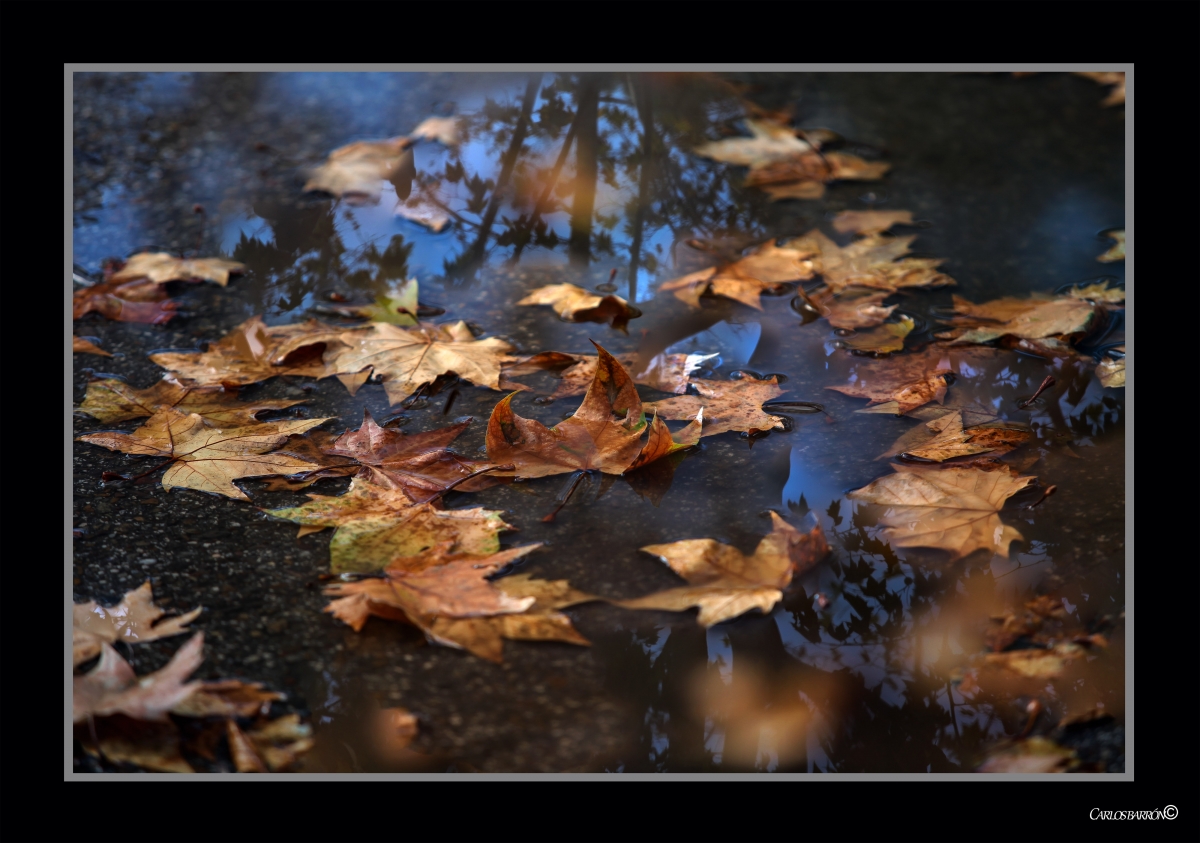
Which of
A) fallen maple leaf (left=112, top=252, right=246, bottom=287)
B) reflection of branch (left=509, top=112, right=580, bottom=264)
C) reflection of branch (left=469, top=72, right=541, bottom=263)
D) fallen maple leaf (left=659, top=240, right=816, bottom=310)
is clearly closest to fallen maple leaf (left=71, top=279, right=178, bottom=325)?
fallen maple leaf (left=112, top=252, right=246, bottom=287)

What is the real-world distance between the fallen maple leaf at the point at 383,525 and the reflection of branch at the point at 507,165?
1.16m

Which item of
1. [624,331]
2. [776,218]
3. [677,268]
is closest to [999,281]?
[776,218]

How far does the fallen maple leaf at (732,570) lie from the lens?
1.45 meters

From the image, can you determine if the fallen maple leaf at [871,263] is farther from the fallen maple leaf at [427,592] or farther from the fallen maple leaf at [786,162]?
the fallen maple leaf at [427,592]

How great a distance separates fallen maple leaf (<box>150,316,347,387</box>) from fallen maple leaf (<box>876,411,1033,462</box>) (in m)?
1.37

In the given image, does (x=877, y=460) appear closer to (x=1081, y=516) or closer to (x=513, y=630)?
(x=1081, y=516)

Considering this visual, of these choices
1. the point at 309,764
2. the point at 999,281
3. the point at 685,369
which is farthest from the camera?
the point at 999,281

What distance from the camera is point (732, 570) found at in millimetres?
1502

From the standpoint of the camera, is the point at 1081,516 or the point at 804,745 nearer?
the point at 804,745

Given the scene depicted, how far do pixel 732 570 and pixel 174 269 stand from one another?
6.45 ft

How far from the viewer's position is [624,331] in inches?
89.6

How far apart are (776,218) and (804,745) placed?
1932 millimetres

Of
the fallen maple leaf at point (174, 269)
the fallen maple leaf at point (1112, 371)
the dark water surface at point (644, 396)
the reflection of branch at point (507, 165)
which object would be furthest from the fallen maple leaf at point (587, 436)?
the fallen maple leaf at point (174, 269)

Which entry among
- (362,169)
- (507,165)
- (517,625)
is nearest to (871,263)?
(507,165)
